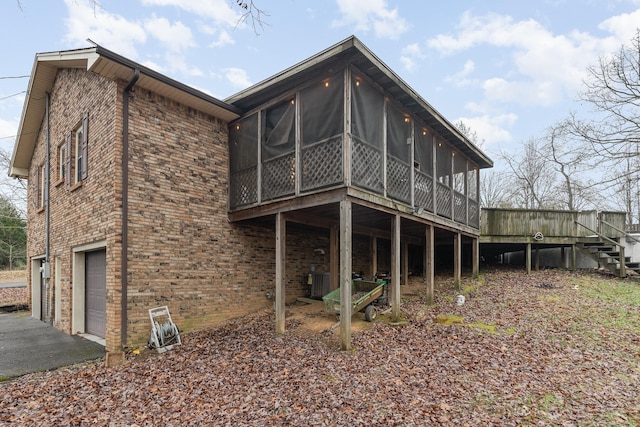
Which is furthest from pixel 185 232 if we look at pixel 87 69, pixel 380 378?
pixel 380 378

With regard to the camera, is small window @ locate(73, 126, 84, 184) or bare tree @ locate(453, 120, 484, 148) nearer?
small window @ locate(73, 126, 84, 184)

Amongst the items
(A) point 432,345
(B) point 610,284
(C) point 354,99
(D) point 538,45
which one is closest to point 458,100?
(D) point 538,45

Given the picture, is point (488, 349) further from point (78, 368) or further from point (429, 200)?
point (78, 368)

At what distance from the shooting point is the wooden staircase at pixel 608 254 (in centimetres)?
1219

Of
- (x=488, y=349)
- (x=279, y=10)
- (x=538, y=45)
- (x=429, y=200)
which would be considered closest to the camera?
(x=279, y=10)

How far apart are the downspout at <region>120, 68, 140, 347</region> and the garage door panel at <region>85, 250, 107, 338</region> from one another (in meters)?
1.76

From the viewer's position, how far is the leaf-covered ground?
14.2 feet

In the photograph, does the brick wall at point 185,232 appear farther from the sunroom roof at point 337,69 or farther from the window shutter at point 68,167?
the window shutter at point 68,167

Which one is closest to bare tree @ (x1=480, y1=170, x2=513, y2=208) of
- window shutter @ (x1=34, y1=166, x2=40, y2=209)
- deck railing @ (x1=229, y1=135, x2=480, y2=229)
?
deck railing @ (x1=229, y1=135, x2=480, y2=229)

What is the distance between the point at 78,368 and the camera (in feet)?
21.3

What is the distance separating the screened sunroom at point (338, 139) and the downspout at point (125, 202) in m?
2.54

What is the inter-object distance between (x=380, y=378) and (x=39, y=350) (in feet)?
24.8

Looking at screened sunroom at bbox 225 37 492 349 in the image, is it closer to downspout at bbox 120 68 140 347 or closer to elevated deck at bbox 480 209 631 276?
downspout at bbox 120 68 140 347

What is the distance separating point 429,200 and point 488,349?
15.9 feet
